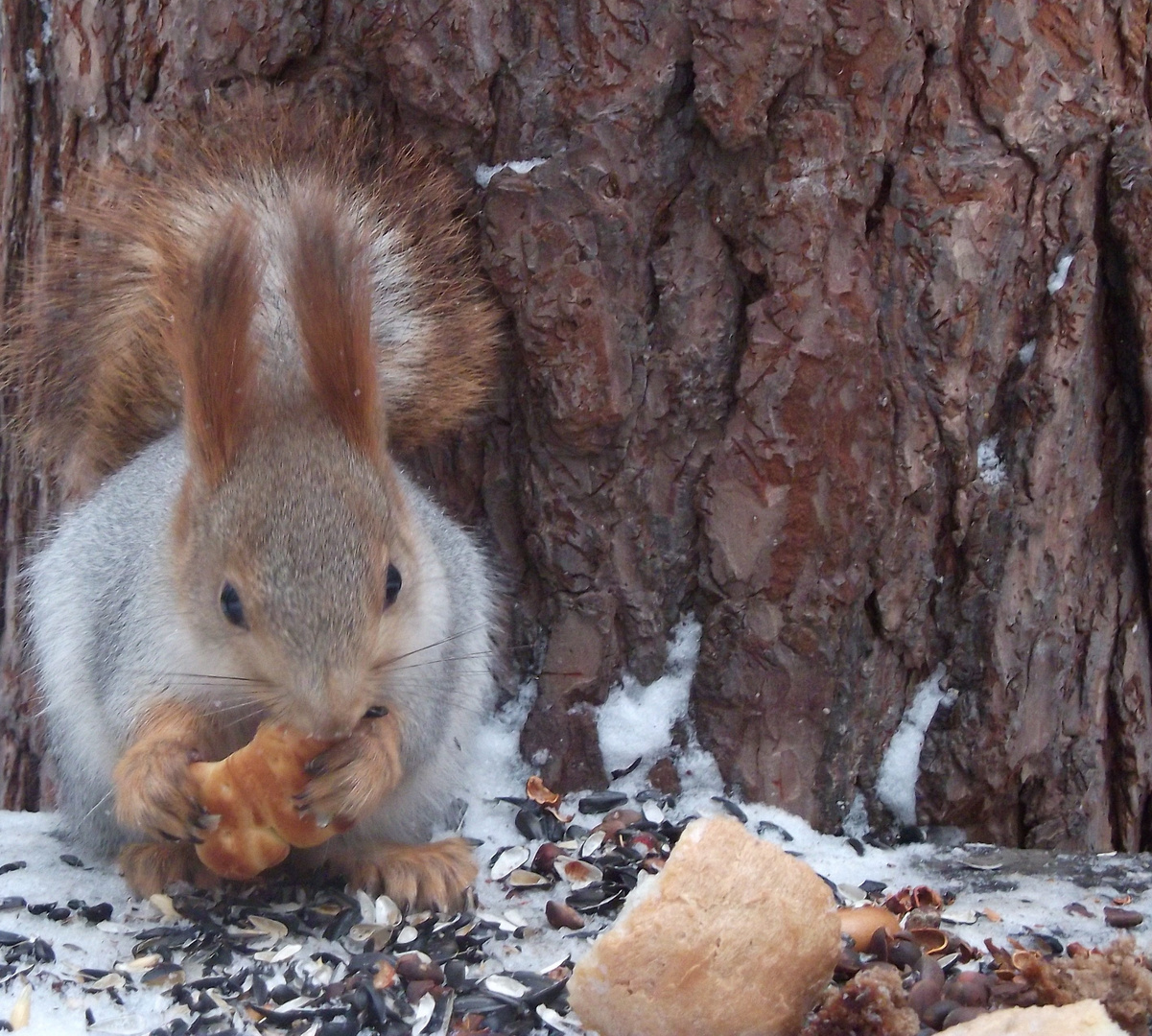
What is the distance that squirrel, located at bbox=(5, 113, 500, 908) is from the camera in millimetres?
1415

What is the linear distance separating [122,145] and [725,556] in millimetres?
1002

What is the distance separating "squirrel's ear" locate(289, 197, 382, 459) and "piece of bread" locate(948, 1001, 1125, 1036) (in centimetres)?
87

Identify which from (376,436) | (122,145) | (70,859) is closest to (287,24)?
(122,145)

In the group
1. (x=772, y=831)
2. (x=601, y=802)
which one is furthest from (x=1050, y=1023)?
(x=601, y=802)

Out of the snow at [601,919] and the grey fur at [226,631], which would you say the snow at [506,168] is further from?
the snow at [601,919]

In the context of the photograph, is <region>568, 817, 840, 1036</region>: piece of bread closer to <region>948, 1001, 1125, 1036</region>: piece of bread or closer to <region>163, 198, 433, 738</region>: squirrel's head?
<region>948, 1001, 1125, 1036</region>: piece of bread

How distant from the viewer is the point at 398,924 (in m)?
1.56

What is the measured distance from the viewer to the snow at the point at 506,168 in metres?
1.73

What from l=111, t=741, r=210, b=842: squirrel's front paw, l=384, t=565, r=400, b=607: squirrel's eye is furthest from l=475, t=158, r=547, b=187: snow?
l=111, t=741, r=210, b=842: squirrel's front paw

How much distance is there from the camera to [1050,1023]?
3.61 ft

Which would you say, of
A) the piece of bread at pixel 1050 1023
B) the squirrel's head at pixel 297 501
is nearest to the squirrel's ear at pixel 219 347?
the squirrel's head at pixel 297 501

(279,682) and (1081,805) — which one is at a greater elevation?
(279,682)

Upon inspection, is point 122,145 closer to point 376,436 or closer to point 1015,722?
point 376,436

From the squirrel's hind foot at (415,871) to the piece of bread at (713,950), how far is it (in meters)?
0.36
